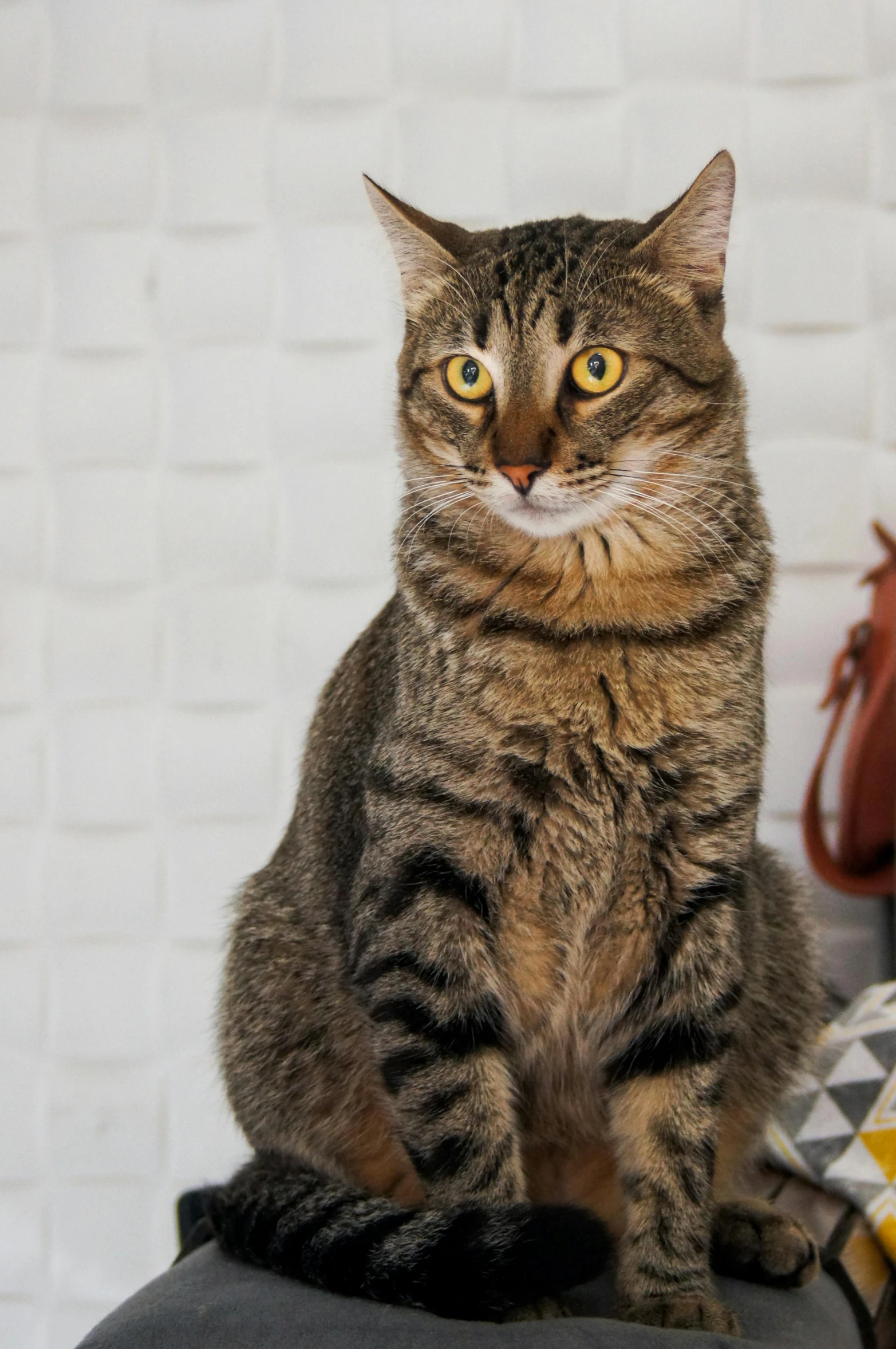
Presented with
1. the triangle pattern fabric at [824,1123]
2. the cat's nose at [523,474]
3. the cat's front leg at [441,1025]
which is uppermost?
the cat's nose at [523,474]

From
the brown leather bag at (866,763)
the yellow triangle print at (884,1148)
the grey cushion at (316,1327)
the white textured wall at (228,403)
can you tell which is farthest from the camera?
the white textured wall at (228,403)

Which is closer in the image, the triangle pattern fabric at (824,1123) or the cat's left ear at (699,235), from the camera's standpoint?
the cat's left ear at (699,235)

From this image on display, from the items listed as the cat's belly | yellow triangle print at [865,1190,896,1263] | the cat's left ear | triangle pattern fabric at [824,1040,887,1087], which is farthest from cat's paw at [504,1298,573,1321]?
the cat's left ear

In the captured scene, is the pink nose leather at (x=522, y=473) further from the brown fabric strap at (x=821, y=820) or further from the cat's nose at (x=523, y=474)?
the brown fabric strap at (x=821, y=820)

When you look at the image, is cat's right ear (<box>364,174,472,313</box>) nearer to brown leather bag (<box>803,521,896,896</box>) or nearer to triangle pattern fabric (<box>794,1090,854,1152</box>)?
brown leather bag (<box>803,521,896,896</box>)

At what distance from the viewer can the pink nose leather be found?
1.02 metres

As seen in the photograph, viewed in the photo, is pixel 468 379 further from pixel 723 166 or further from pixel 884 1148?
pixel 884 1148

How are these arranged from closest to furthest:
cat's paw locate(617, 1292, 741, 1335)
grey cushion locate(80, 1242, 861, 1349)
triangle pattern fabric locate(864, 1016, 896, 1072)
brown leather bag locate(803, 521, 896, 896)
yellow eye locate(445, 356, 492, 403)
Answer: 1. grey cushion locate(80, 1242, 861, 1349)
2. cat's paw locate(617, 1292, 741, 1335)
3. yellow eye locate(445, 356, 492, 403)
4. triangle pattern fabric locate(864, 1016, 896, 1072)
5. brown leather bag locate(803, 521, 896, 896)

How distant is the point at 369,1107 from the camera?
3.94 ft

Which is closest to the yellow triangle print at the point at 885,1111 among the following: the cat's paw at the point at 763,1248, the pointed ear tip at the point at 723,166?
the cat's paw at the point at 763,1248

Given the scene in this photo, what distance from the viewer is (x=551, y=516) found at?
1047 millimetres

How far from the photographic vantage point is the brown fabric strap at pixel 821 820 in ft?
5.44

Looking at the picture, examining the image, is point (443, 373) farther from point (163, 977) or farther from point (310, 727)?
point (163, 977)

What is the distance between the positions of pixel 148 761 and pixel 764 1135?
100cm
